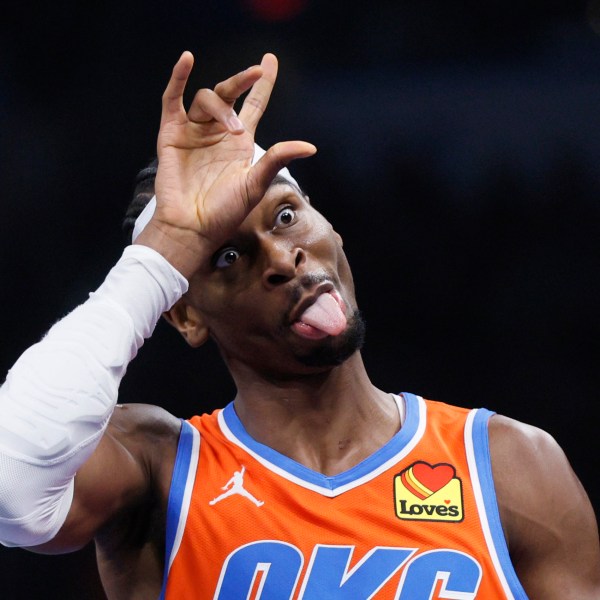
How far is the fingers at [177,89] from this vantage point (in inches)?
66.6

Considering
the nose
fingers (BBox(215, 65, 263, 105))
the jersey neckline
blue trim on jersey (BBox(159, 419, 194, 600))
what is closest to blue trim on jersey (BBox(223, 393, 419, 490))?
the jersey neckline

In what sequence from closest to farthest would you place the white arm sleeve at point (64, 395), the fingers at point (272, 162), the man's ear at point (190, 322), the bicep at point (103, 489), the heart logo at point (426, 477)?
1. the white arm sleeve at point (64, 395)
2. the fingers at point (272, 162)
3. the bicep at point (103, 489)
4. the heart logo at point (426, 477)
5. the man's ear at point (190, 322)

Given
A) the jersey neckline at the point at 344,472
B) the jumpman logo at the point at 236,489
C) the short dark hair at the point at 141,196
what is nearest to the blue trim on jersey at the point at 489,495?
the jersey neckline at the point at 344,472

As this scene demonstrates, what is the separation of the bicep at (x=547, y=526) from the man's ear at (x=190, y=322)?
0.62m

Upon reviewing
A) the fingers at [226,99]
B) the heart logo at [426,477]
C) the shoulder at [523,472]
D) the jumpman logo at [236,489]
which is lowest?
the jumpman logo at [236,489]

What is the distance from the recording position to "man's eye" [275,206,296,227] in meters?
2.01

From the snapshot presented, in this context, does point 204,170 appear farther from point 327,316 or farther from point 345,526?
point 345,526

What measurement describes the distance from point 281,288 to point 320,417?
0.30m

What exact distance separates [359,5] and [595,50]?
83 cm

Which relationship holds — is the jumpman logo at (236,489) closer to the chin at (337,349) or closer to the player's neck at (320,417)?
the player's neck at (320,417)

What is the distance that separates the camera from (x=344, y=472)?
2014 mm

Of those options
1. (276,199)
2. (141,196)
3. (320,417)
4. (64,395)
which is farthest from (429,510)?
(141,196)

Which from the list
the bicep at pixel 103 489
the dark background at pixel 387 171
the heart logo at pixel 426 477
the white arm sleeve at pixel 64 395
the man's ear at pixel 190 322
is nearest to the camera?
the white arm sleeve at pixel 64 395

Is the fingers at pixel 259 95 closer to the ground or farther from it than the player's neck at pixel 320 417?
farther from it
